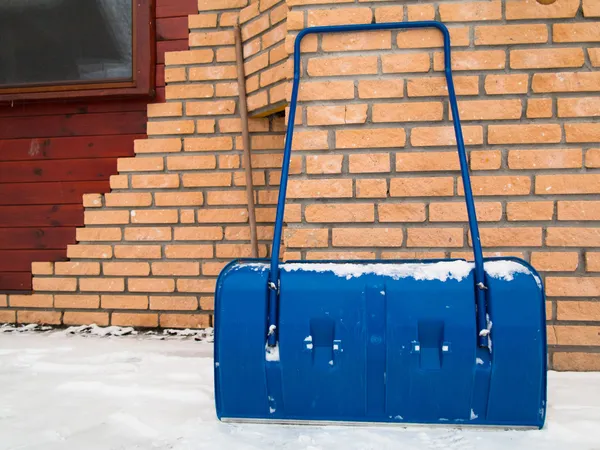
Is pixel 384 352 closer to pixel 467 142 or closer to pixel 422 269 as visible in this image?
pixel 422 269

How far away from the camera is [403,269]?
49.1 inches

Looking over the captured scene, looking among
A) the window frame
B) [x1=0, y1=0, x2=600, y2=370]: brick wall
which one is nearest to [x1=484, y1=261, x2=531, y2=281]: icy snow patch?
[x1=0, y1=0, x2=600, y2=370]: brick wall

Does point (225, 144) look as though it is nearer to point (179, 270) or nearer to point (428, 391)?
point (179, 270)

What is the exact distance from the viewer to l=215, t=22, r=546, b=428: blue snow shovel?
1151 millimetres

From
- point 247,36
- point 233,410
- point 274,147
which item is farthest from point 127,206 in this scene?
point 233,410

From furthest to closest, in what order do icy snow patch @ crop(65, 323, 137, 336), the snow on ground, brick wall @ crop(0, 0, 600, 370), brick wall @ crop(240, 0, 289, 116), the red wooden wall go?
the red wooden wall → icy snow patch @ crop(65, 323, 137, 336) → brick wall @ crop(240, 0, 289, 116) → brick wall @ crop(0, 0, 600, 370) → the snow on ground

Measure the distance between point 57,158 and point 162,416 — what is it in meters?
1.72

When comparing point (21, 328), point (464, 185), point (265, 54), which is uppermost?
point (265, 54)

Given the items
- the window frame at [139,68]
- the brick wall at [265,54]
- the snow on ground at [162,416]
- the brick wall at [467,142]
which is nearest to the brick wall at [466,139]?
the brick wall at [467,142]

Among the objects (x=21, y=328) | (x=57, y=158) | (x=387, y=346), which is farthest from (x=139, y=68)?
(x=387, y=346)

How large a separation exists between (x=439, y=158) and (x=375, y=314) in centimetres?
70

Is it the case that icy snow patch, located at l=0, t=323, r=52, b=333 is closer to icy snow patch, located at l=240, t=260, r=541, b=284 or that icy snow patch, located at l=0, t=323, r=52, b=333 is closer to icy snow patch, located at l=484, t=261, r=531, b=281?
icy snow patch, located at l=240, t=260, r=541, b=284

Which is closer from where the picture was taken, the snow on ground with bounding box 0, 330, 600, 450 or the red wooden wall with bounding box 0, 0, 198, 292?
the snow on ground with bounding box 0, 330, 600, 450

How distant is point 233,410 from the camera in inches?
48.0
